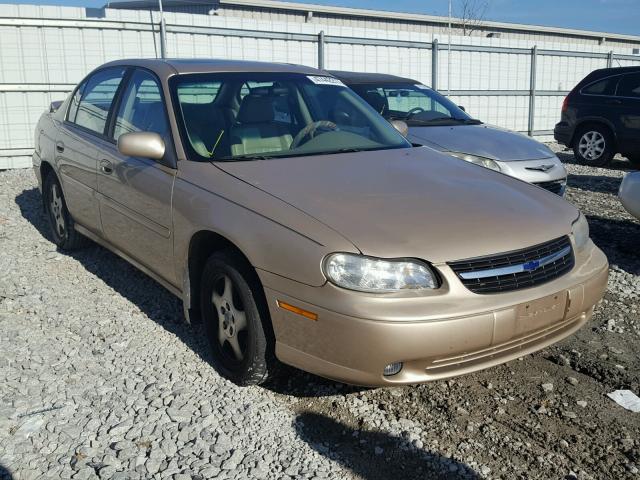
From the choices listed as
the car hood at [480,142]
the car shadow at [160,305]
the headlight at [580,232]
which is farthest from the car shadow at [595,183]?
the car shadow at [160,305]

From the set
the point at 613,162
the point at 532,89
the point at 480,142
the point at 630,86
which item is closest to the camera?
the point at 480,142

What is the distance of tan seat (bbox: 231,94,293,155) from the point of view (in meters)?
4.07

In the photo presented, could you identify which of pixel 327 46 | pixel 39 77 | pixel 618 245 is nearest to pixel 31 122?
pixel 39 77

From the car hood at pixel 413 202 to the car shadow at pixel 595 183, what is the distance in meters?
6.02

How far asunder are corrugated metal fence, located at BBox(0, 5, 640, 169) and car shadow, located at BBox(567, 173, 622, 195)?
504 centimetres

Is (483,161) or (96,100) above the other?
(96,100)

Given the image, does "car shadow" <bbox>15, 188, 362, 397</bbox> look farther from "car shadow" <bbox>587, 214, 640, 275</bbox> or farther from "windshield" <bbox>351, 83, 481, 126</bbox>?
"windshield" <bbox>351, 83, 481, 126</bbox>

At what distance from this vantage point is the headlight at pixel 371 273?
2912 mm

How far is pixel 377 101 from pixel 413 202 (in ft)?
17.2

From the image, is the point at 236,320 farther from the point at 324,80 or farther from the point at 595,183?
the point at 595,183

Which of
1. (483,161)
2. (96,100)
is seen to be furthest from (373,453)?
(483,161)

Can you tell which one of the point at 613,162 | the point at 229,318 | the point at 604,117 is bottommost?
the point at 613,162

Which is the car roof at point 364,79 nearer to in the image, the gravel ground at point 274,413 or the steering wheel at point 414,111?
the steering wheel at point 414,111

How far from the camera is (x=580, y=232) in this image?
3701mm
